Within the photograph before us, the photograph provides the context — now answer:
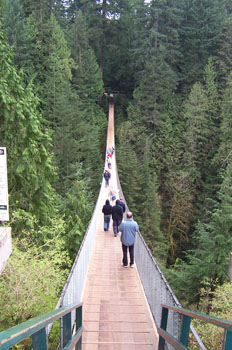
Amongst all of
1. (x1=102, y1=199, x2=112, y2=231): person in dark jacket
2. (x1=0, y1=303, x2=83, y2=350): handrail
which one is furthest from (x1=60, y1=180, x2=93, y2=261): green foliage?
(x1=0, y1=303, x2=83, y2=350): handrail

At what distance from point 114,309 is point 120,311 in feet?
0.38

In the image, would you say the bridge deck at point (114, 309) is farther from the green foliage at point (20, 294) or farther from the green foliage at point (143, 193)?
the green foliage at point (143, 193)

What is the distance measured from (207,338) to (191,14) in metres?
32.0

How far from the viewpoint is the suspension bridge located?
2654mm

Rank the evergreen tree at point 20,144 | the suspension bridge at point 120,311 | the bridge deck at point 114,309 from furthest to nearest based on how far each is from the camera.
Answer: the evergreen tree at point 20,144
the bridge deck at point 114,309
the suspension bridge at point 120,311

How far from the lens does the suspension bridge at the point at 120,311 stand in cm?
265

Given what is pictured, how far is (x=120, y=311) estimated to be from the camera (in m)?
5.05

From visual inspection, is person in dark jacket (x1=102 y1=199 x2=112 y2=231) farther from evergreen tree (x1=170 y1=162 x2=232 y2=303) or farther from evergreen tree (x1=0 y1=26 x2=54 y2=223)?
evergreen tree (x1=170 y1=162 x2=232 y2=303)

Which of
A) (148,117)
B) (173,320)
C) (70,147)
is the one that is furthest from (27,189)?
(148,117)

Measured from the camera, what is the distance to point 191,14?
104 feet

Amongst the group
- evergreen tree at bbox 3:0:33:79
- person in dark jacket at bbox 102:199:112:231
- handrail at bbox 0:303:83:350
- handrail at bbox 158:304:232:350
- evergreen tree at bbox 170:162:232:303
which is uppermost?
evergreen tree at bbox 3:0:33:79

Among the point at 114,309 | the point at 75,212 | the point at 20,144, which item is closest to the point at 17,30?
the point at 75,212

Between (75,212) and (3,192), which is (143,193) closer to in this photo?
(75,212)

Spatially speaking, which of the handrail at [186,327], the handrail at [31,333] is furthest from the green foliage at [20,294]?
the handrail at [31,333]
